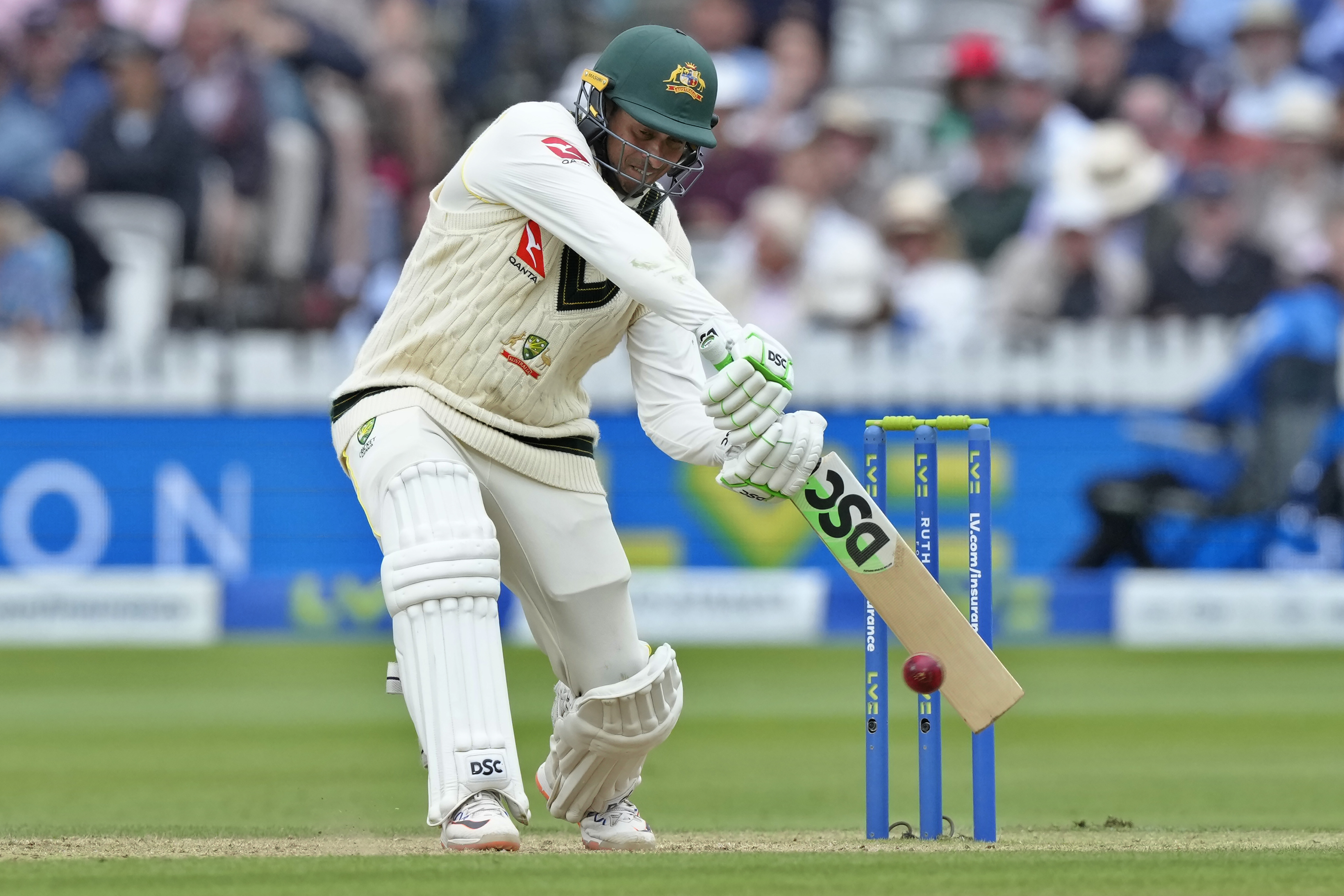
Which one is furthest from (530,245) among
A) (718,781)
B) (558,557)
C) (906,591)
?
(718,781)

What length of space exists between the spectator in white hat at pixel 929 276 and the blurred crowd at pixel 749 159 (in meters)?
0.02

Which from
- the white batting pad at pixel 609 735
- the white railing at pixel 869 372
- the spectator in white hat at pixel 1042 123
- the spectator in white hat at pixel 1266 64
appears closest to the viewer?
the white batting pad at pixel 609 735

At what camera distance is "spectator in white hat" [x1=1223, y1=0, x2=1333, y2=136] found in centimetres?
1062

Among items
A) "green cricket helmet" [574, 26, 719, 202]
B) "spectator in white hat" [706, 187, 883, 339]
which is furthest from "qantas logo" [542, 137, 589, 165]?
"spectator in white hat" [706, 187, 883, 339]

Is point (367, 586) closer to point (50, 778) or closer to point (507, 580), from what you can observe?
point (50, 778)

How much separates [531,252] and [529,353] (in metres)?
0.18

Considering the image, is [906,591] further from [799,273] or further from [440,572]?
[799,273]

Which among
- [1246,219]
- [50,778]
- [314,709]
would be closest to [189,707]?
[314,709]

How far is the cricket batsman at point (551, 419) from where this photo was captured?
3.28m

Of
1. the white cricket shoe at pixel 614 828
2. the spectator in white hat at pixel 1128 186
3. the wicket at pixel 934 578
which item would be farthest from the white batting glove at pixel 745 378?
the spectator in white hat at pixel 1128 186

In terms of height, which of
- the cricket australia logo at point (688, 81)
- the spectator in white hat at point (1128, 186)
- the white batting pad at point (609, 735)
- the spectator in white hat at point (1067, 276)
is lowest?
the white batting pad at point (609, 735)

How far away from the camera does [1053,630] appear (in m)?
9.44

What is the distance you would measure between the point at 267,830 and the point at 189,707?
3317mm

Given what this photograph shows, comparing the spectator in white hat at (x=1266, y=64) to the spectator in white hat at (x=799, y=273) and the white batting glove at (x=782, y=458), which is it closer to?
the spectator in white hat at (x=799, y=273)
